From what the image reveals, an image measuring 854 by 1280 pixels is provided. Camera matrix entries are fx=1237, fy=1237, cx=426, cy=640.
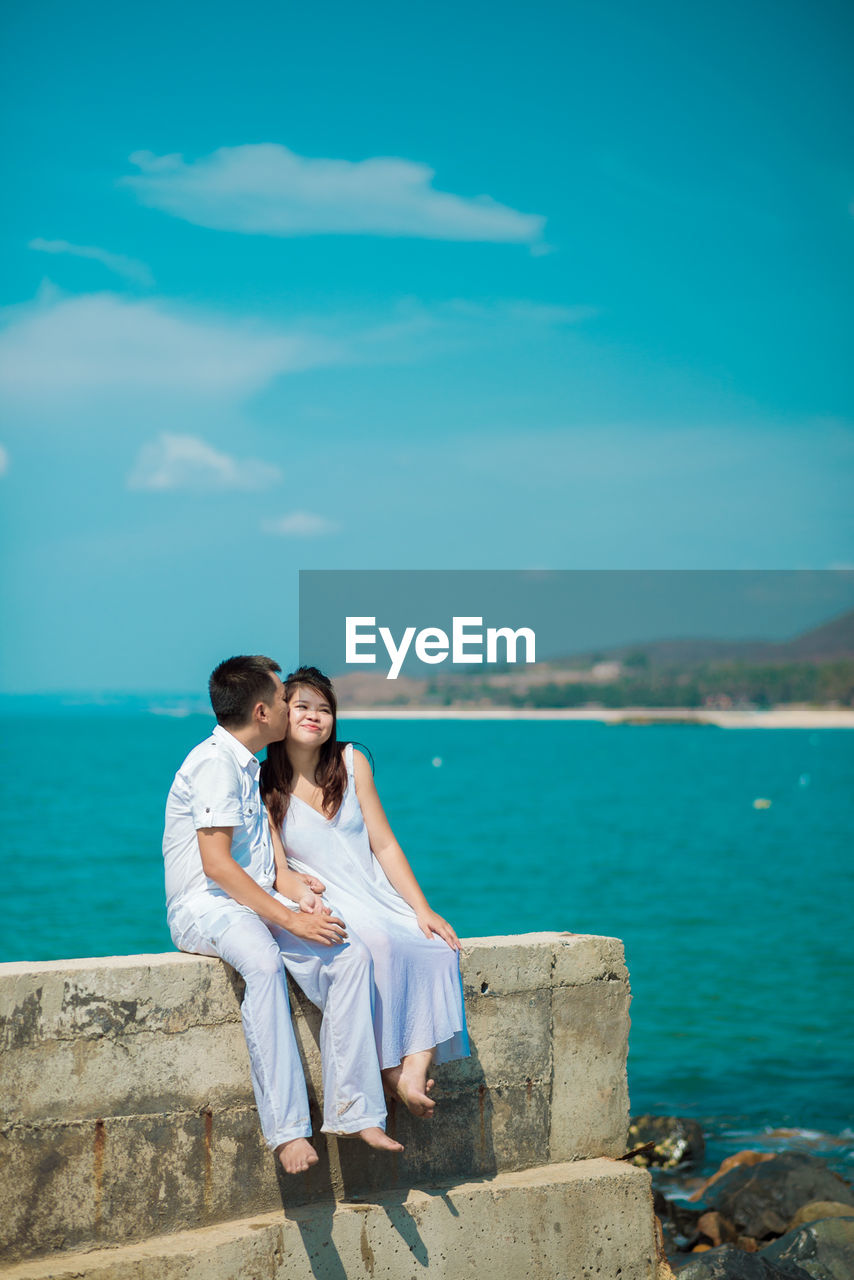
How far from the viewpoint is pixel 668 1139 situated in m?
9.25

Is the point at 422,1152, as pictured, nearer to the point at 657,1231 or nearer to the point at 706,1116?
the point at 657,1231

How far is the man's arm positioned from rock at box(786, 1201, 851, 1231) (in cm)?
458

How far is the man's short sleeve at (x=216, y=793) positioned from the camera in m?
3.72

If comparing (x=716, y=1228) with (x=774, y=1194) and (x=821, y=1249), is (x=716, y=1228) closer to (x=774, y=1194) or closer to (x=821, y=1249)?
(x=774, y=1194)

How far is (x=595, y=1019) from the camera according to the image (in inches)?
169

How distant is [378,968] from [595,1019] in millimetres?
974

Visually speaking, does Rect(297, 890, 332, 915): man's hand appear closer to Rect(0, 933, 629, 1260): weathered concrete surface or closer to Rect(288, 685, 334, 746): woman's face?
Rect(0, 933, 629, 1260): weathered concrete surface

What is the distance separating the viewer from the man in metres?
3.55

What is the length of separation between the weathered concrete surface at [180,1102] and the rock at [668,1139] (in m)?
5.34

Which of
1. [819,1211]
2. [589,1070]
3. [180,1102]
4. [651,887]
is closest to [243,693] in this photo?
[180,1102]

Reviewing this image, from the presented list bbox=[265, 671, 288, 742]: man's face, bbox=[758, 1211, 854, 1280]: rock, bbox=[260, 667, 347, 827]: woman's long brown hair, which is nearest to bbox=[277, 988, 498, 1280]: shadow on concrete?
bbox=[260, 667, 347, 827]: woman's long brown hair

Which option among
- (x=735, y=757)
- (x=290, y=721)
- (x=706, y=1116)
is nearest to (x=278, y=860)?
(x=290, y=721)

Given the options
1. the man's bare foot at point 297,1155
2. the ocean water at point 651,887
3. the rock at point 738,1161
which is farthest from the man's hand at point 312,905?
the ocean water at point 651,887

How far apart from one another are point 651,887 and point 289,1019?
88.3ft
